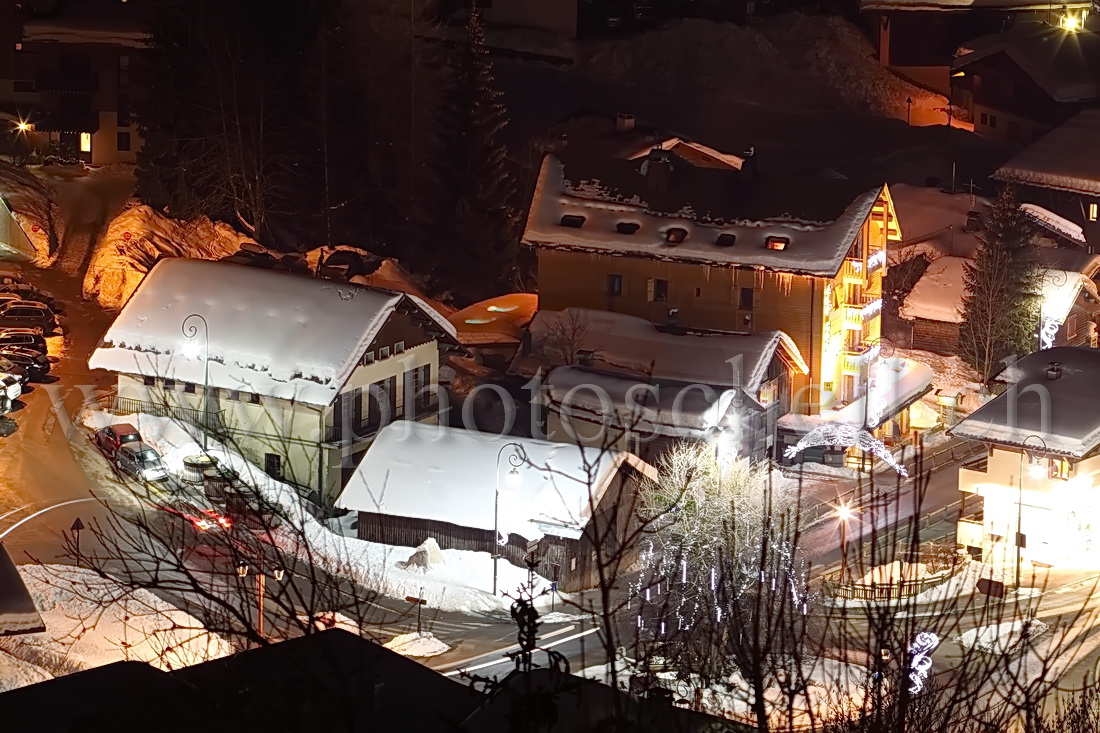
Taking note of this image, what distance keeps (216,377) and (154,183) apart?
51.9 feet

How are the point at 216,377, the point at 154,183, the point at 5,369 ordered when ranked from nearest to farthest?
1. the point at 216,377
2. the point at 5,369
3. the point at 154,183

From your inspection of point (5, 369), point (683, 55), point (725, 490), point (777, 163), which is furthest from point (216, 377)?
point (683, 55)

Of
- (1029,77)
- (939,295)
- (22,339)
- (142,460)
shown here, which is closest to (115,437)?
(142,460)

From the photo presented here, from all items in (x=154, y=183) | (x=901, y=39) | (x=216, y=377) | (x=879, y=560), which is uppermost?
(x=901, y=39)

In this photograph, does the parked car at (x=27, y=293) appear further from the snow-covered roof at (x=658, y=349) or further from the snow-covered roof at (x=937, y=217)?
the snow-covered roof at (x=937, y=217)

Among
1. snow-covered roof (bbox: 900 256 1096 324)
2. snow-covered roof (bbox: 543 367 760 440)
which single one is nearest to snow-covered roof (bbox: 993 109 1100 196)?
snow-covered roof (bbox: 900 256 1096 324)

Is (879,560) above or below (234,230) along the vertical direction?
below

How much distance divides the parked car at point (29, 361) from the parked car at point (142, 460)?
6.34 m

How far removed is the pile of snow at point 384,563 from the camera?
115 feet

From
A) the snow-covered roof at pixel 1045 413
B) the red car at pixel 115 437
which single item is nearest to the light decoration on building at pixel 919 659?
the snow-covered roof at pixel 1045 413

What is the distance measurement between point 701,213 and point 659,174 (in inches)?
78.9

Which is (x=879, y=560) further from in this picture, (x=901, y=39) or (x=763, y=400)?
(x=901, y=39)

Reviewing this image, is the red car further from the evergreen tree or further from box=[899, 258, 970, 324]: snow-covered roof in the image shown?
box=[899, 258, 970, 324]: snow-covered roof

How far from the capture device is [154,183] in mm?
55281
